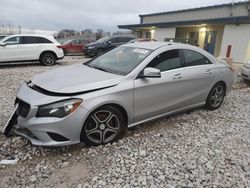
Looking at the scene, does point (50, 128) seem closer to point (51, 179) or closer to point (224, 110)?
point (51, 179)

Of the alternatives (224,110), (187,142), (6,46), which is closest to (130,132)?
(187,142)

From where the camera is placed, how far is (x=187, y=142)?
3.68 metres

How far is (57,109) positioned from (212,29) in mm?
16739

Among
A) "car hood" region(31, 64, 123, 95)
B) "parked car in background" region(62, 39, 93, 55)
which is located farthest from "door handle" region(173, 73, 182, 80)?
"parked car in background" region(62, 39, 93, 55)

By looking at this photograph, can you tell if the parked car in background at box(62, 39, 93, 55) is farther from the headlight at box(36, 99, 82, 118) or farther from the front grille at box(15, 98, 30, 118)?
the headlight at box(36, 99, 82, 118)

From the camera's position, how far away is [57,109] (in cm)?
295

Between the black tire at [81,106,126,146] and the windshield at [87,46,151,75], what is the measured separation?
0.70 m

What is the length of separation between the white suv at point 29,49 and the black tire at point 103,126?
875cm

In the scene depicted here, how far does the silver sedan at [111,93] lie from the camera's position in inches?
117

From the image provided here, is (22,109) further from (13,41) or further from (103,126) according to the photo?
(13,41)

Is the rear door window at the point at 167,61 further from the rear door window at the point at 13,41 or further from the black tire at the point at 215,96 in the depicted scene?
the rear door window at the point at 13,41

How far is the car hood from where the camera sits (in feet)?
10.2

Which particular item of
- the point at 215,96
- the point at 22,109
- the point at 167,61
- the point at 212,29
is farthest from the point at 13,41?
the point at 212,29

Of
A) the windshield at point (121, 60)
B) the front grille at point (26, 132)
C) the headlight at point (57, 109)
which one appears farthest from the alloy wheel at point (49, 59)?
the headlight at point (57, 109)
